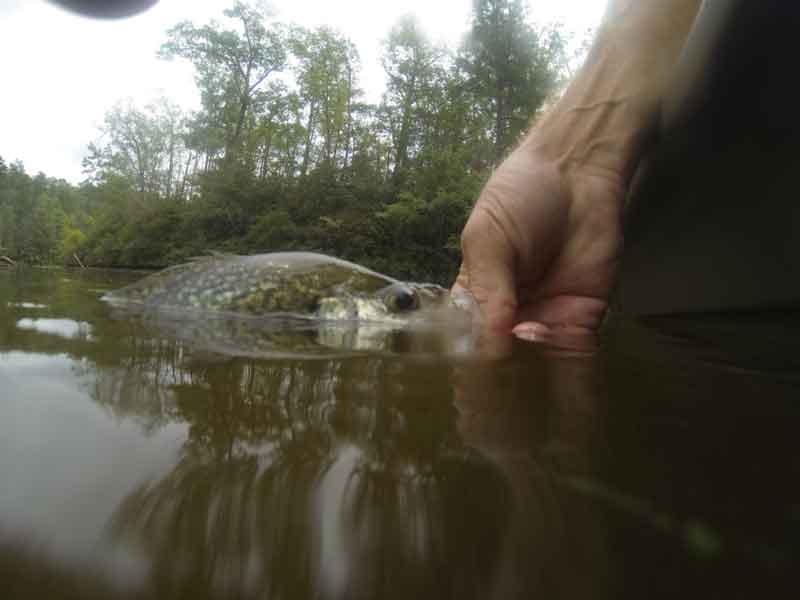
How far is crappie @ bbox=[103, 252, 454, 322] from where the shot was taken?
7.50 feet

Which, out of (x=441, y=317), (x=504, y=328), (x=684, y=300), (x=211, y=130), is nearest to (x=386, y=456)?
(x=504, y=328)

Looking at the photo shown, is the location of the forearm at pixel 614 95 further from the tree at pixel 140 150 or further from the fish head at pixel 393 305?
the tree at pixel 140 150

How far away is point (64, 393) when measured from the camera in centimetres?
59

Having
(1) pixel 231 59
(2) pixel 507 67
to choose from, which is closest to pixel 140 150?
(1) pixel 231 59

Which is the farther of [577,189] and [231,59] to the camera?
[231,59]

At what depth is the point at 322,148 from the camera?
19.8 meters

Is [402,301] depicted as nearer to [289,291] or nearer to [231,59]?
[289,291]

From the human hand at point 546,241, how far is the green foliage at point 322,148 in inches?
388

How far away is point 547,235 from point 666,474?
1731 millimetres

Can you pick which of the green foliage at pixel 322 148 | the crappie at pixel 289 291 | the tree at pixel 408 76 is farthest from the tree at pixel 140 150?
the crappie at pixel 289 291

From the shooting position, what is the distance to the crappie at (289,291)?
229cm

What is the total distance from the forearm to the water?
1731 millimetres

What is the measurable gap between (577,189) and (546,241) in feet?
1.11

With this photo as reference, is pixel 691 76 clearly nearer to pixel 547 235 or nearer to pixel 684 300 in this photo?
pixel 547 235
